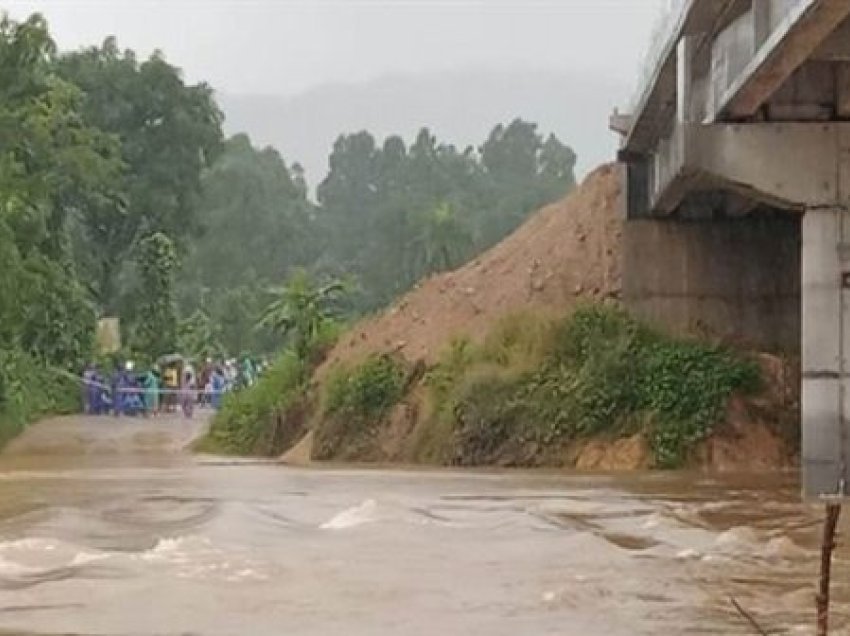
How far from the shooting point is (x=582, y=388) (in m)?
30.8

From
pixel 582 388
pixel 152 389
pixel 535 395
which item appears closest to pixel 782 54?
pixel 582 388

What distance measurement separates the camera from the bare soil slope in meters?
35.4

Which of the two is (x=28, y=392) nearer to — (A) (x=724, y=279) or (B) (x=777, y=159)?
(A) (x=724, y=279)

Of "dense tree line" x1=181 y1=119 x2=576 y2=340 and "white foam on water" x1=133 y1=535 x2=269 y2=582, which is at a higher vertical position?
"dense tree line" x1=181 y1=119 x2=576 y2=340

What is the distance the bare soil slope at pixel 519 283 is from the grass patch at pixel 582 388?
5.04 ft

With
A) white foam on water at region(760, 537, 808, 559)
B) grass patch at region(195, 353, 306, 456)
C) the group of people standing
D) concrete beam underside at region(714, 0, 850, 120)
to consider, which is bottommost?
white foam on water at region(760, 537, 808, 559)

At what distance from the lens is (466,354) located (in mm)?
33719

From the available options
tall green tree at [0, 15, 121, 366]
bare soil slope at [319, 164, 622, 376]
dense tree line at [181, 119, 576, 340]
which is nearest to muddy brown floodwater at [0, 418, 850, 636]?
bare soil slope at [319, 164, 622, 376]

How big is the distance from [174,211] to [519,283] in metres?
31.4

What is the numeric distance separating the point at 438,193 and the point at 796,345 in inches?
3369

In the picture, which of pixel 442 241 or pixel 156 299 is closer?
pixel 156 299

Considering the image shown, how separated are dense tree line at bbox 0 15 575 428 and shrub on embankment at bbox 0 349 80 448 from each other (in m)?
0.24

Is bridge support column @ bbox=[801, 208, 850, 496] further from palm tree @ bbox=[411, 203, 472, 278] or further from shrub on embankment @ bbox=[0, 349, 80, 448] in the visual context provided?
palm tree @ bbox=[411, 203, 472, 278]

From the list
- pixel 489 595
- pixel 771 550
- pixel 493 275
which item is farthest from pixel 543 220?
pixel 489 595
